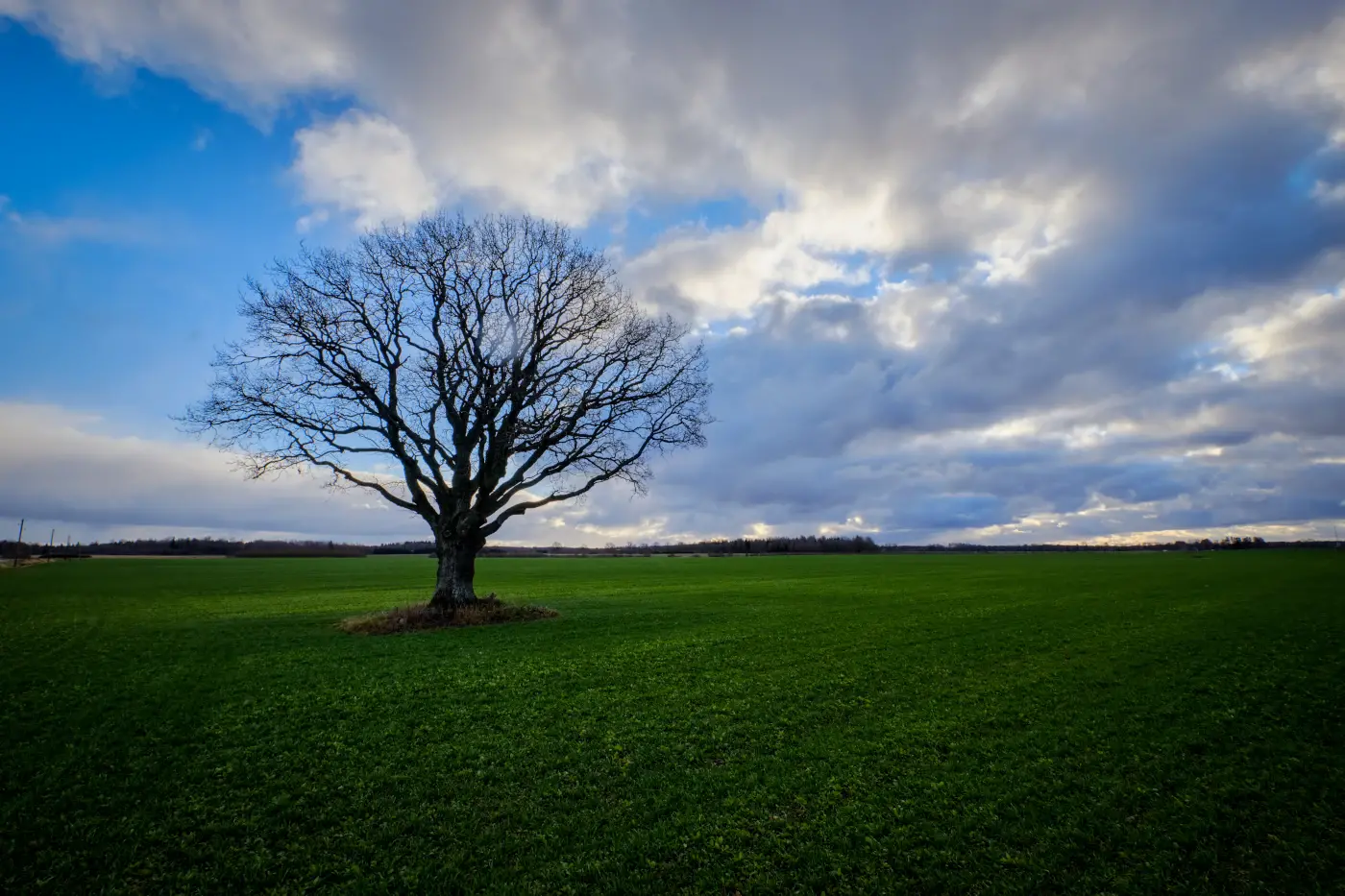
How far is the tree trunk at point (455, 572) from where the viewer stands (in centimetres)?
2822

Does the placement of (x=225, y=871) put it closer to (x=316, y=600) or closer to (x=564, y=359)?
(x=564, y=359)

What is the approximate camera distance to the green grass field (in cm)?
728

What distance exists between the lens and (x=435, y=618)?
27.0 m

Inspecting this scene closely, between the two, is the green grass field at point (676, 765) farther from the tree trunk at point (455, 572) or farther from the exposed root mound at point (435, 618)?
the tree trunk at point (455, 572)

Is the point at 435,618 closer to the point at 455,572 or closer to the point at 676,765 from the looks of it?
the point at 455,572

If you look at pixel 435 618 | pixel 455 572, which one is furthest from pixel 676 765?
pixel 455 572

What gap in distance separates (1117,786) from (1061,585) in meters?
43.8

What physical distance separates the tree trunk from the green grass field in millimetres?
6428

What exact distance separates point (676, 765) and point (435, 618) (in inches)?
792

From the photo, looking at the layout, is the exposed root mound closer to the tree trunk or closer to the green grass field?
the tree trunk

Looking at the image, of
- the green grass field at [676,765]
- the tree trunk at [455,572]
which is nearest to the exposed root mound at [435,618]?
the tree trunk at [455,572]

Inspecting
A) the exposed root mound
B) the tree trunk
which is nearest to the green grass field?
the exposed root mound

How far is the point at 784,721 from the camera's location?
489 inches

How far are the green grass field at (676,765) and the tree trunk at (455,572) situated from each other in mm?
6428
